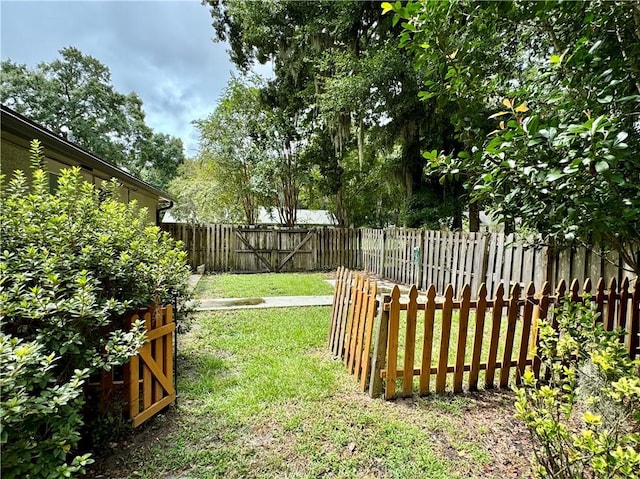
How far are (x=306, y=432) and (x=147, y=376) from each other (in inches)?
51.8

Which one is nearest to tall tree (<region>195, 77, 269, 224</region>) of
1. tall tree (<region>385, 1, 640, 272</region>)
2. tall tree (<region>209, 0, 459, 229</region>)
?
tall tree (<region>209, 0, 459, 229</region>)

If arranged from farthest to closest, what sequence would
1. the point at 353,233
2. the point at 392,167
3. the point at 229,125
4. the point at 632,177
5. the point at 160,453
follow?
the point at 229,125 < the point at 353,233 < the point at 392,167 < the point at 160,453 < the point at 632,177

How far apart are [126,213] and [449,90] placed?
10.1 feet

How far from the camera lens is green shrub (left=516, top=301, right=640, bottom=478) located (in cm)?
139

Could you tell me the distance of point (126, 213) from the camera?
3150 millimetres

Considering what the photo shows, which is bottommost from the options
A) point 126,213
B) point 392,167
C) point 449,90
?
point 126,213

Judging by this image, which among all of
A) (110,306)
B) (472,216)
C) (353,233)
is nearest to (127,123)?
(353,233)

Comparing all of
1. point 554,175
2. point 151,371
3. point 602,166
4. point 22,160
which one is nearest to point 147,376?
point 151,371

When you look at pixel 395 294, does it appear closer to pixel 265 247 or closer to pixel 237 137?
pixel 265 247

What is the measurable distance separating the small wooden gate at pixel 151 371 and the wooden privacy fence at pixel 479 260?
3.28 meters

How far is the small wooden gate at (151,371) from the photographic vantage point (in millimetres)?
2408

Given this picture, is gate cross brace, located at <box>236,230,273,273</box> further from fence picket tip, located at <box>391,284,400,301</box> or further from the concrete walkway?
fence picket tip, located at <box>391,284,400,301</box>

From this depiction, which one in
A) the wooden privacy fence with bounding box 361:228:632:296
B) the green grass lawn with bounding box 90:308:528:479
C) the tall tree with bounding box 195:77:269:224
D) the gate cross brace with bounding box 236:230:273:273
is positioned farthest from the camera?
the tall tree with bounding box 195:77:269:224

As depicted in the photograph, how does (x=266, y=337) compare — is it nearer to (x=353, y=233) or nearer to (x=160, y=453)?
(x=160, y=453)
